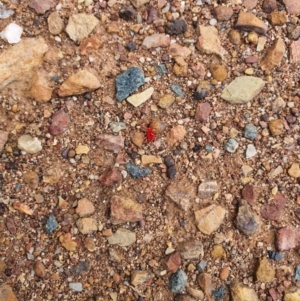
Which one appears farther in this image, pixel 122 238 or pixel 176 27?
pixel 176 27

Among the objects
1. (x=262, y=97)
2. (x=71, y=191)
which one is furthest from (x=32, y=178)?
(x=262, y=97)

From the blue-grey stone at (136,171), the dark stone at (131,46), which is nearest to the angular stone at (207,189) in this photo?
the blue-grey stone at (136,171)

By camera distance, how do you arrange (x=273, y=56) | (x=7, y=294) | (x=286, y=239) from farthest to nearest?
1. (x=273, y=56)
2. (x=286, y=239)
3. (x=7, y=294)

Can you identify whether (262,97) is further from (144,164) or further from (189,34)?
(144,164)

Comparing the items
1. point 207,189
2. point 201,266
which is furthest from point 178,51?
point 201,266

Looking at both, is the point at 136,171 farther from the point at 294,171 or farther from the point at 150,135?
the point at 294,171

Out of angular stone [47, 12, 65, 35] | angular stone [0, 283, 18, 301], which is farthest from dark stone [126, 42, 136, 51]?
angular stone [0, 283, 18, 301]

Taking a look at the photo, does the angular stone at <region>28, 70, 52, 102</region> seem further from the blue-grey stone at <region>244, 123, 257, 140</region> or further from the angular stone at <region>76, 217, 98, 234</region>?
the blue-grey stone at <region>244, 123, 257, 140</region>

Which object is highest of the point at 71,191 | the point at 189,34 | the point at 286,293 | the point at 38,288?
the point at 189,34
